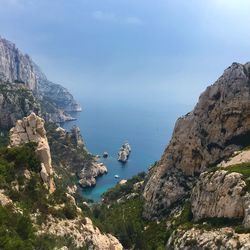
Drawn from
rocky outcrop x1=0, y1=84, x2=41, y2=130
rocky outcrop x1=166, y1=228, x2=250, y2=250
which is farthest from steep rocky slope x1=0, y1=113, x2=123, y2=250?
rocky outcrop x1=0, y1=84, x2=41, y2=130

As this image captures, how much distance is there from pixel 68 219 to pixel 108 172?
128112 mm

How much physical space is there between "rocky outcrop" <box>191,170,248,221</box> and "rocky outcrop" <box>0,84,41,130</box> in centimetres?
9171

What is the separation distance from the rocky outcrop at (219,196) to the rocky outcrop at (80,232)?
47.9 ft

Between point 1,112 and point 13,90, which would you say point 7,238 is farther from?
point 13,90

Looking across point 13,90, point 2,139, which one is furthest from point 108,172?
point 2,139

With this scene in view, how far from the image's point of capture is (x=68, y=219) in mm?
50531

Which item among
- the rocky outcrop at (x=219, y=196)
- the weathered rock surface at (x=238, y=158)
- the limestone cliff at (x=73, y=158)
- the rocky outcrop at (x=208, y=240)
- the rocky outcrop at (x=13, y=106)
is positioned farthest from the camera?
the limestone cliff at (x=73, y=158)

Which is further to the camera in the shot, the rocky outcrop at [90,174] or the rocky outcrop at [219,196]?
the rocky outcrop at [90,174]

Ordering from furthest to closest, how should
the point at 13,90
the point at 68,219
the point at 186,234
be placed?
1. the point at 13,90
2. the point at 186,234
3. the point at 68,219

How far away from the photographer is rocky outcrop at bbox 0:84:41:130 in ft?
474

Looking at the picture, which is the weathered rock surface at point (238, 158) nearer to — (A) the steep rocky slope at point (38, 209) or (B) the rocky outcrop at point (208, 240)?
(B) the rocky outcrop at point (208, 240)

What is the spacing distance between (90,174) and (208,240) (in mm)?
109936

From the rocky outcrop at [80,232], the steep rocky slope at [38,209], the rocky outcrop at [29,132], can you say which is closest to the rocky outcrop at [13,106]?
the rocky outcrop at [29,132]

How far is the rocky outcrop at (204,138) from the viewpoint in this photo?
7819cm
